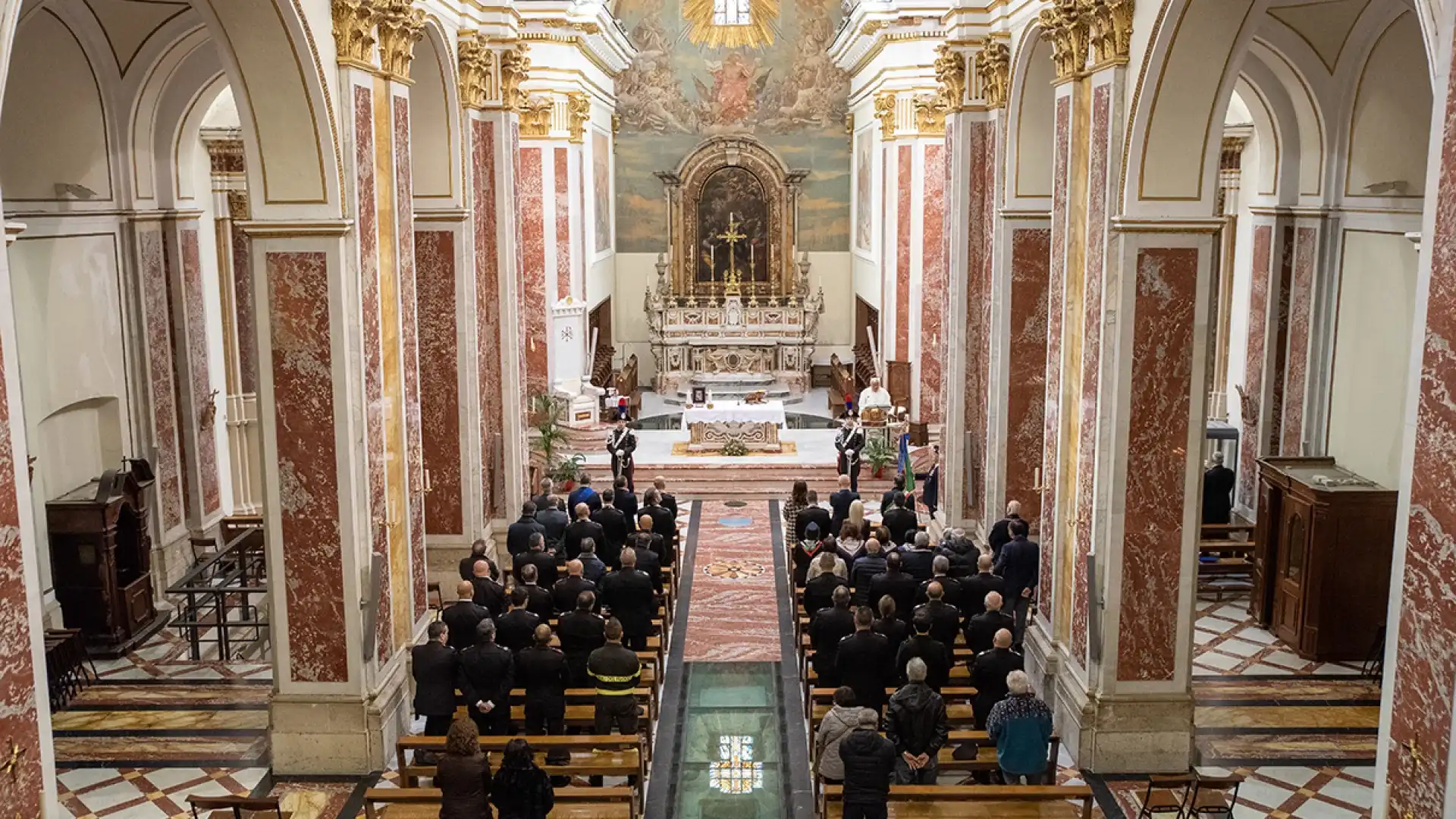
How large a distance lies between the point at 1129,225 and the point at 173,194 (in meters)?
10.9

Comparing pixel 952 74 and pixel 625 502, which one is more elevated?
pixel 952 74

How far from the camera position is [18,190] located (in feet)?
42.5

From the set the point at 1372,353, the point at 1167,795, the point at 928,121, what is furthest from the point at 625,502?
the point at 928,121

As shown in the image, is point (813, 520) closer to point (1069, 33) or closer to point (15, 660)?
point (1069, 33)

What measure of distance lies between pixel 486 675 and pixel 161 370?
766 cm

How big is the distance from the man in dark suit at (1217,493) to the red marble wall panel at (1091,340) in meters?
5.46

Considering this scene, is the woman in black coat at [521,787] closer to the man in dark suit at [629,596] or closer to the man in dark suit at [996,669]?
the man in dark suit at [996,669]

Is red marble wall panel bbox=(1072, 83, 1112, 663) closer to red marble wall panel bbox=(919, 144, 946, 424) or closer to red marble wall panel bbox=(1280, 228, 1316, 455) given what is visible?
red marble wall panel bbox=(1280, 228, 1316, 455)

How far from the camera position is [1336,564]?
40.4ft

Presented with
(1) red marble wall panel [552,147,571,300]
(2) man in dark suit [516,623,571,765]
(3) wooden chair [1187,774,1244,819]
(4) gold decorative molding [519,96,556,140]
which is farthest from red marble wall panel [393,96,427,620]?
(1) red marble wall panel [552,147,571,300]

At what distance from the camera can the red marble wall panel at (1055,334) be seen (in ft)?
34.9

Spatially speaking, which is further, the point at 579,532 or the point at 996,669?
the point at 579,532

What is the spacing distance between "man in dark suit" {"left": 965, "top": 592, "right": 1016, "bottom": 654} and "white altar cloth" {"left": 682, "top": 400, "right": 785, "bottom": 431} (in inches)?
479

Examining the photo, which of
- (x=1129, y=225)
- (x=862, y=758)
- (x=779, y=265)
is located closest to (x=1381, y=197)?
(x=1129, y=225)
